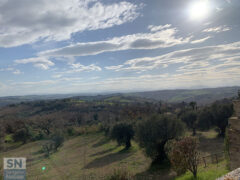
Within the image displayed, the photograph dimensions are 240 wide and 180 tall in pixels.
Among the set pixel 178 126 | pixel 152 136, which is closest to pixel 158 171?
pixel 152 136

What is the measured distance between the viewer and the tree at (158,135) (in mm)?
21858

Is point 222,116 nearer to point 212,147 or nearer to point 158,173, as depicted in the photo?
point 212,147

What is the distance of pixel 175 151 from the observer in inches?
468

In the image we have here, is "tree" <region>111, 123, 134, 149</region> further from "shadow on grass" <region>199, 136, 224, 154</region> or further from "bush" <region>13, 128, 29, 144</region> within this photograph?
"bush" <region>13, 128, 29, 144</region>

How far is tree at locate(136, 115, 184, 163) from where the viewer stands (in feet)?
71.7

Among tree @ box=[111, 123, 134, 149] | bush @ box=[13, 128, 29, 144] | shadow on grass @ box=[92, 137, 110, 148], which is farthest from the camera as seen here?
bush @ box=[13, 128, 29, 144]

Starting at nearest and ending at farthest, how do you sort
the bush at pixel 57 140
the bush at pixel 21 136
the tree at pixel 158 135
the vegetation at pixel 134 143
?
the vegetation at pixel 134 143
the tree at pixel 158 135
the bush at pixel 57 140
the bush at pixel 21 136

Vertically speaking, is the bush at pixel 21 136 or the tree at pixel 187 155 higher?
the tree at pixel 187 155

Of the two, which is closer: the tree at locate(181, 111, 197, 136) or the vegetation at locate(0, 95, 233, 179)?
the vegetation at locate(0, 95, 233, 179)

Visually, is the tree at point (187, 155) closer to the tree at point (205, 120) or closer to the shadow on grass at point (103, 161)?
the shadow on grass at point (103, 161)

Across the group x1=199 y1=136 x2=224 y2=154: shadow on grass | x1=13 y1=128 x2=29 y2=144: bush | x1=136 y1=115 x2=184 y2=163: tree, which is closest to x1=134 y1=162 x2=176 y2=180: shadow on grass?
x1=136 y1=115 x2=184 y2=163: tree

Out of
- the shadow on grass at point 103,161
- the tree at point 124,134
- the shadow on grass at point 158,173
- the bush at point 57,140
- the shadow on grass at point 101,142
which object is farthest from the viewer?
the shadow on grass at point 101,142

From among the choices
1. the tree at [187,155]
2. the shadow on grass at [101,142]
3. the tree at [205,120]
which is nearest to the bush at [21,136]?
the shadow on grass at [101,142]

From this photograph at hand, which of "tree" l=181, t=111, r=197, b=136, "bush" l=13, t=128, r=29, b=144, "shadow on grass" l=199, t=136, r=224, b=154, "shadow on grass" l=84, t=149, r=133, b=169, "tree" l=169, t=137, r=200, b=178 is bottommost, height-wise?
"bush" l=13, t=128, r=29, b=144
